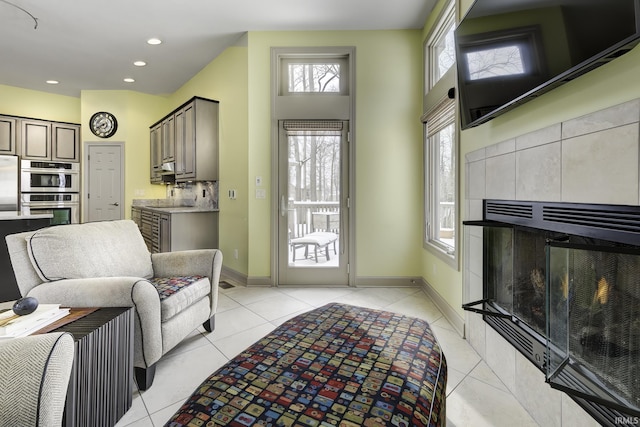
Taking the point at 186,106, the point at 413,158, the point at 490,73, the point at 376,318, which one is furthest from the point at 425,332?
the point at 186,106

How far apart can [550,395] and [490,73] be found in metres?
1.67

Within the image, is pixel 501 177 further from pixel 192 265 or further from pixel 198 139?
pixel 198 139

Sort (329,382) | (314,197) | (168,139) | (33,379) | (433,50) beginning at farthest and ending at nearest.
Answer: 1. (168,139)
2. (314,197)
3. (433,50)
4. (329,382)
5. (33,379)

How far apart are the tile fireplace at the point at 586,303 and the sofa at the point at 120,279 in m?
1.92

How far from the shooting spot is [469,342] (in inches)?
85.4

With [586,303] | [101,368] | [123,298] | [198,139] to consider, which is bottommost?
[101,368]

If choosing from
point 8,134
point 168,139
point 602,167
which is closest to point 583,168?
point 602,167

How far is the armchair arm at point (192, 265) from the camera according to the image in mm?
2277

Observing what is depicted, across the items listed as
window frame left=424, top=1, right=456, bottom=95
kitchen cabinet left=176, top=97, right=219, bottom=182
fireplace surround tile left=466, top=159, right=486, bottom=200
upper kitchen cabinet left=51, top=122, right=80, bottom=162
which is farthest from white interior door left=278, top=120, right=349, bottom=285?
upper kitchen cabinet left=51, top=122, right=80, bottom=162

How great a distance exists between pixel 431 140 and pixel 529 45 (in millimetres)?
1884

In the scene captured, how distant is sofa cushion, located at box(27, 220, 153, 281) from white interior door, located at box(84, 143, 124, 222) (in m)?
3.89

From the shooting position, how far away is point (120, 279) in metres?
1.62

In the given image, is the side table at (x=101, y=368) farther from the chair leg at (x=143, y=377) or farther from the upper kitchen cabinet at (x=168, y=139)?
the upper kitchen cabinet at (x=168, y=139)

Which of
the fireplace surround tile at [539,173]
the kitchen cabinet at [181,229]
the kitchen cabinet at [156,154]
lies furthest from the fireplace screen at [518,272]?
the kitchen cabinet at [156,154]
